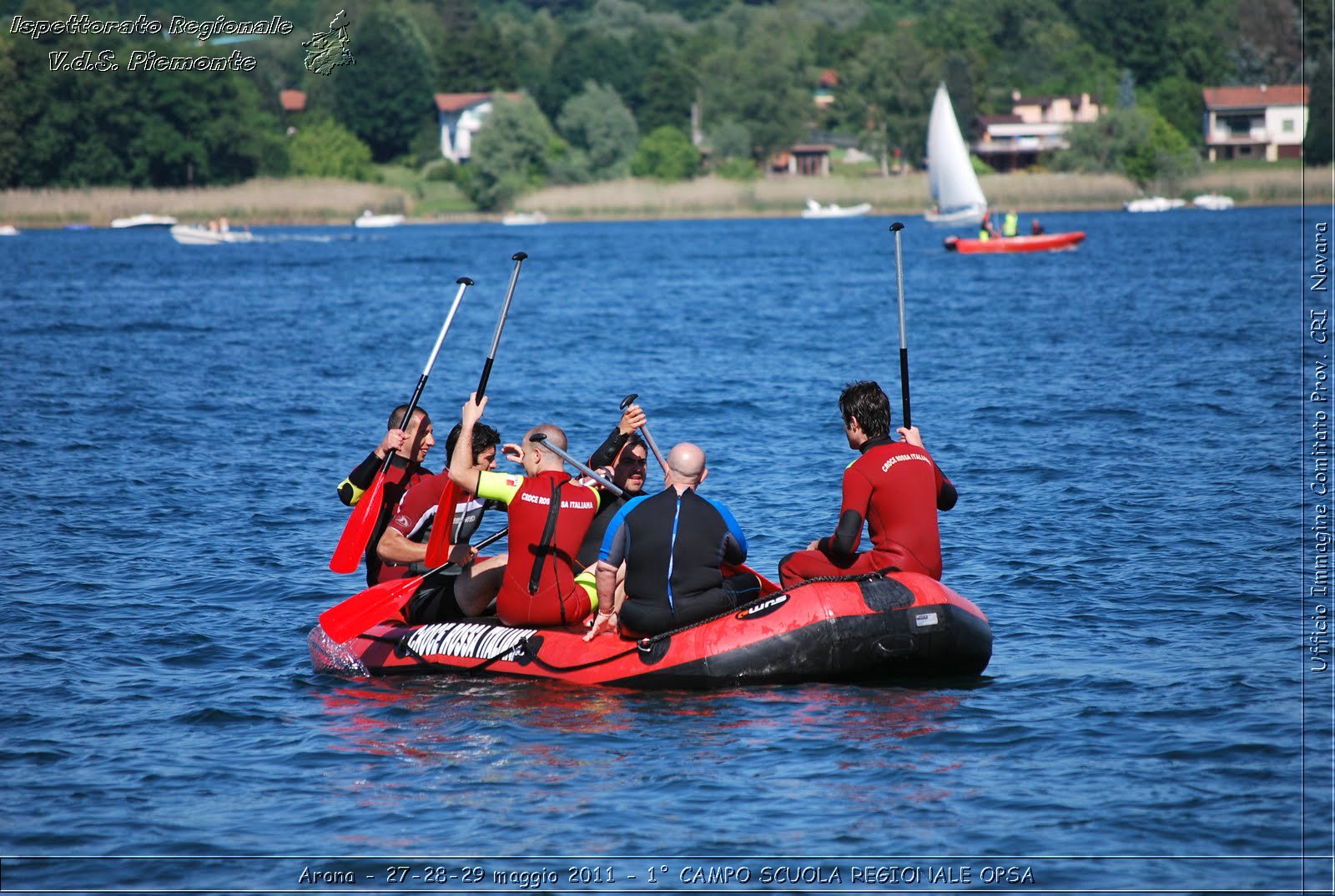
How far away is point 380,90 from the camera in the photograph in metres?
117

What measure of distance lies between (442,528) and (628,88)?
391 ft

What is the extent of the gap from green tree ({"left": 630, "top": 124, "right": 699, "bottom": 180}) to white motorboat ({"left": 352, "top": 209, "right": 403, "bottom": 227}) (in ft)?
70.5

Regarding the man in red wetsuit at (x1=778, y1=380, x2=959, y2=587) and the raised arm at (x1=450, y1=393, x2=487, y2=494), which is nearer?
the man in red wetsuit at (x1=778, y1=380, x2=959, y2=587)

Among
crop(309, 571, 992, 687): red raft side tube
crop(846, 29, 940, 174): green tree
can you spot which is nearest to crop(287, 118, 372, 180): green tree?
crop(846, 29, 940, 174): green tree

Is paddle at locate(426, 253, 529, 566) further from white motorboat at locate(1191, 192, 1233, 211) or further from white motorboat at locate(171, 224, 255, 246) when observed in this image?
white motorboat at locate(1191, 192, 1233, 211)

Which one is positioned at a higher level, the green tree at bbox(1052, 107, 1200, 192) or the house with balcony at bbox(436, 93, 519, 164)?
the house with balcony at bbox(436, 93, 519, 164)

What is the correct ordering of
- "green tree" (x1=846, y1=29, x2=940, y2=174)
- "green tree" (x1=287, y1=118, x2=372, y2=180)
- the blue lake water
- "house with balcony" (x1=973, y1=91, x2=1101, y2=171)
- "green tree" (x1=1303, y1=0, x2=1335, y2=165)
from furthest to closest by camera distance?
"green tree" (x1=846, y1=29, x2=940, y2=174) < "house with balcony" (x1=973, y1=91, x2=1101, y2=171) < "green tree" (x1=287, y1=118, x2=372, y2=180) < "green tree" (x1=1303, y1=0, x2=1335, y2=165) < the blue lake water

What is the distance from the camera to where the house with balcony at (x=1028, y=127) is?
108 meters

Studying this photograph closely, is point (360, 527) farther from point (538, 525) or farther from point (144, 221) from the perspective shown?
point (144, 221)

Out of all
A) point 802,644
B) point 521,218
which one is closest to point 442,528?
point 802,644

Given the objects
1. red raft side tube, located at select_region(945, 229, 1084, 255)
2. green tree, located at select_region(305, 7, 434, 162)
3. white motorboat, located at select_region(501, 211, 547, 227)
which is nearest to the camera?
red raft side tube, located at select_region(945, 229, 1084, 255)

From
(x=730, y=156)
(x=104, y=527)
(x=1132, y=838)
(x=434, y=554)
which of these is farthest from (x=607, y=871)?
(x=730, y=156)

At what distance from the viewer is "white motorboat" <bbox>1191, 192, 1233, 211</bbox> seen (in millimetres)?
90750

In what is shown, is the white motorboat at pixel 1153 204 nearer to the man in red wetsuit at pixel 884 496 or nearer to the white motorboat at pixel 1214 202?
the white motorboat at pixel 1214 202
